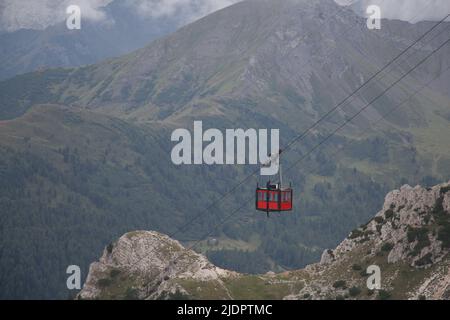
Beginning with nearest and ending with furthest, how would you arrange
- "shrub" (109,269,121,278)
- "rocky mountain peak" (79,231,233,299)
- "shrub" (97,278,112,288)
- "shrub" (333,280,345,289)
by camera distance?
"shrub" (333,280,345,289) < "rocky mountain peak" (79,231,233,299) < "shrub" (97,278,112,288) < "shrub" (109,269,121,278)

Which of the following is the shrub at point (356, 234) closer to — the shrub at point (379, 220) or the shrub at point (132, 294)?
the shrub at point (379, 220)

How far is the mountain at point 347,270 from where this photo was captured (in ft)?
527

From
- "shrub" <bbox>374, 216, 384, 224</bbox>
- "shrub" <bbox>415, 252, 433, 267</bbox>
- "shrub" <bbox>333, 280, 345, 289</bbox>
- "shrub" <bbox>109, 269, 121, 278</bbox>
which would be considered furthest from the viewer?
"shrub" <bbox>109, 269, 121, 278</bbox>

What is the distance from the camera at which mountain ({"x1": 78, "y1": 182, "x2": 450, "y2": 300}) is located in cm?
16050

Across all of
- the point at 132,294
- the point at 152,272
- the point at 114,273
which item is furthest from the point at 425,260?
the point at 114,273

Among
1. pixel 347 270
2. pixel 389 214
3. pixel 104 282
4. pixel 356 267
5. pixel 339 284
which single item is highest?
pixel 389 214

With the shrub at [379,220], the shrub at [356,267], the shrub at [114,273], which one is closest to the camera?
the shrub at [356,267]

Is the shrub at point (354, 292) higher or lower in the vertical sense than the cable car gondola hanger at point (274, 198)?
lower

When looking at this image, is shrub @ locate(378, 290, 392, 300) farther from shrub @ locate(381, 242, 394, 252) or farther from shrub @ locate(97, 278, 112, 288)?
shrub @ locate(97, 278, 112, 288)

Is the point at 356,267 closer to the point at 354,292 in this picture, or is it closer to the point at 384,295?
the point at 354,292

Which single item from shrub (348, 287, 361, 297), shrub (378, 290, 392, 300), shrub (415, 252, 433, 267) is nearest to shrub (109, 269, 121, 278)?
shrub (348, 287, 361, 297)

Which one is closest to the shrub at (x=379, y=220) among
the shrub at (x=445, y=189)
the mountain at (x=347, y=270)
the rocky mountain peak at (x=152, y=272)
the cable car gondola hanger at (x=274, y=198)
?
the mountain at (x=347, y=270)

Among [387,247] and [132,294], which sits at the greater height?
[387,247]

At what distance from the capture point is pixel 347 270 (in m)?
175
